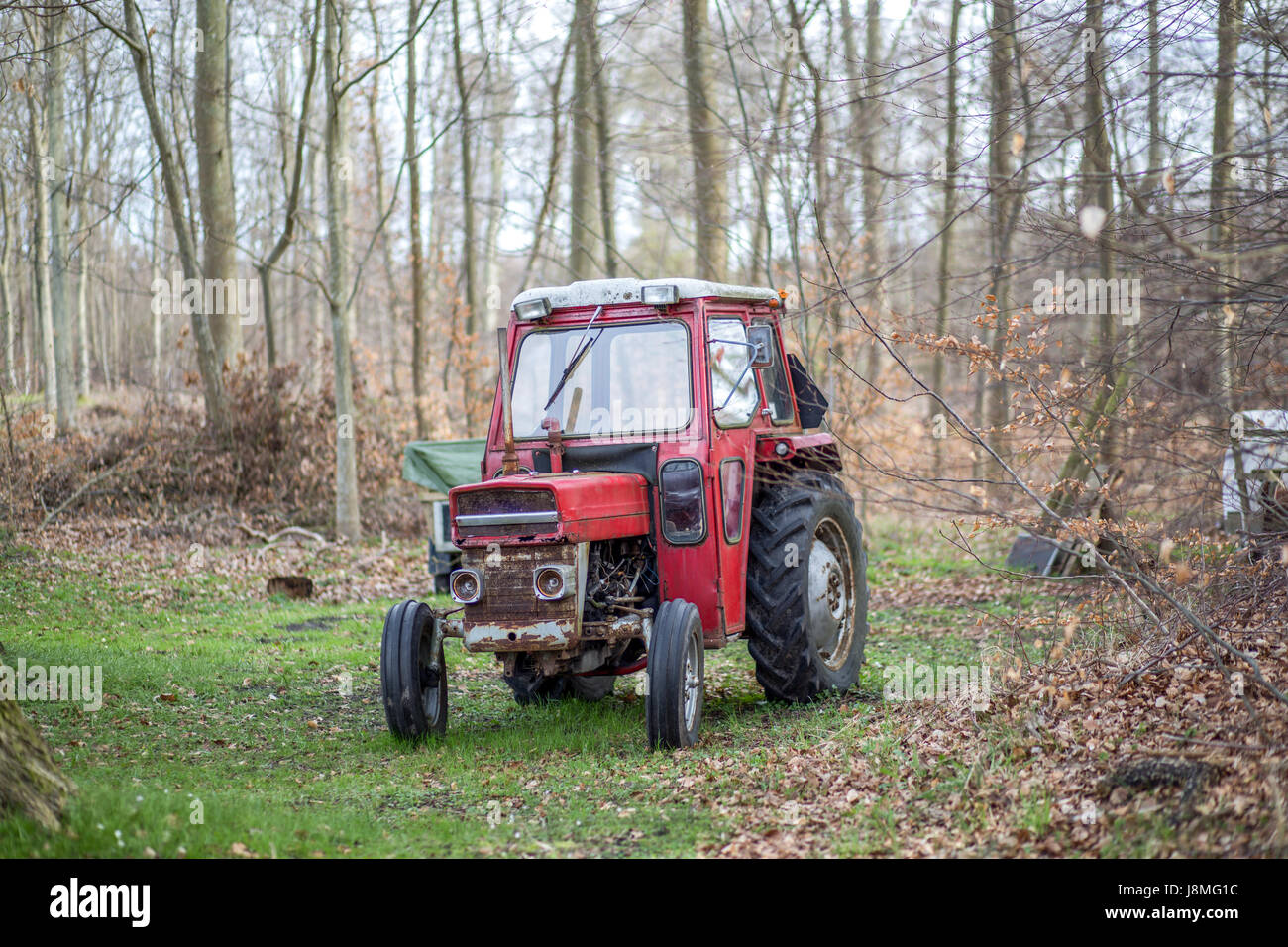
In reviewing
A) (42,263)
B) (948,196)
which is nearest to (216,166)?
(42,263)

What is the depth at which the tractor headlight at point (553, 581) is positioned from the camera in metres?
5.86

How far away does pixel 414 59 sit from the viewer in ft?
57.2

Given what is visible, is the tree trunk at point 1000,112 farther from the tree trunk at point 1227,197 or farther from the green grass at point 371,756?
the green grass at point 371,756

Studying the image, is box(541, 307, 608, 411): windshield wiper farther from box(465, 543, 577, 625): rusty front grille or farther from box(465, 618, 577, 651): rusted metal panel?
box(465, 618, 577, 651): rusted metal panel

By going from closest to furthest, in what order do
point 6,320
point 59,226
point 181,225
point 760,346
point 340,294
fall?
1. point 760,346
2. point 6,320
3. point 340,294
4. point 181,225
5. point 59,226

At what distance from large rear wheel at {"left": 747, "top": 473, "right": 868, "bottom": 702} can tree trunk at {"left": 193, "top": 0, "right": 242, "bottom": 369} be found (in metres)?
10.6

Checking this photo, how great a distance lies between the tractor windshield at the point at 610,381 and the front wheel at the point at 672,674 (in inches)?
48.1

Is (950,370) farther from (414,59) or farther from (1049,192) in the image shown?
(1049,192)

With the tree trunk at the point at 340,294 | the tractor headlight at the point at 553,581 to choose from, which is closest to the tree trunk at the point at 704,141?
the tree trunk at the point at 340,294

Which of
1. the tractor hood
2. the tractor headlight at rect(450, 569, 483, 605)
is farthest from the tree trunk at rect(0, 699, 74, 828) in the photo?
the tractor hood

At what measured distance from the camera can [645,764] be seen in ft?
18.8

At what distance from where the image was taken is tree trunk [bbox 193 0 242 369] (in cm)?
1524

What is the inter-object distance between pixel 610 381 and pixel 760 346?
91cm

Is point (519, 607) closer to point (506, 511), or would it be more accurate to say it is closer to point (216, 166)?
point (506, 511)
